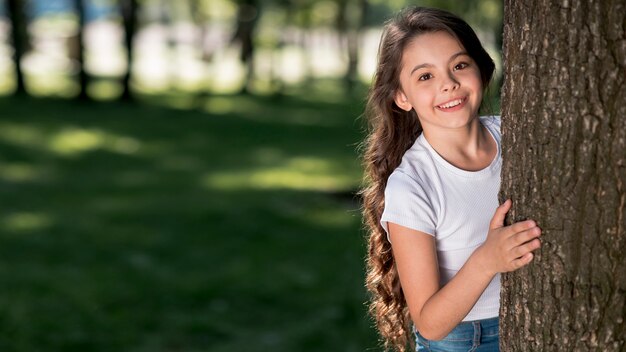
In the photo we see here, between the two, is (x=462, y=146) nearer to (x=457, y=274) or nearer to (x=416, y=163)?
(x=416, y=163)

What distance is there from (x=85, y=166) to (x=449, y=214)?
13714mm

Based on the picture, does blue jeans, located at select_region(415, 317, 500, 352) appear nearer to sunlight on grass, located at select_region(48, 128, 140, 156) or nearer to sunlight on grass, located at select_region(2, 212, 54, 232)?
sunlight on grass, located at select_region(2, 212, 54, 232)

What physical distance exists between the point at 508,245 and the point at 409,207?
329 millimetres

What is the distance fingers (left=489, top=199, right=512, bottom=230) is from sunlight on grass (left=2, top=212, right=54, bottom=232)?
9240 mm

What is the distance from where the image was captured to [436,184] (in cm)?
283

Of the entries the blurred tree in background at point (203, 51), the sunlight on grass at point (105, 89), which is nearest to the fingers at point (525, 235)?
the blurred tree in background at point (203, 51)

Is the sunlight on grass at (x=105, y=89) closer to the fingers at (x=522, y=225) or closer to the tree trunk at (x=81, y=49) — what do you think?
the tree trunk at (x=81, y=49)

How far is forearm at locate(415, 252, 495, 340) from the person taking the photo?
260 centimetres

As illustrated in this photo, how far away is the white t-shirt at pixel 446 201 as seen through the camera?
9.05 ft

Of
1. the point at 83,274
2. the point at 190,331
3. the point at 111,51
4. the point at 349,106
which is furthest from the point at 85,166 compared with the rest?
the point at 111,51

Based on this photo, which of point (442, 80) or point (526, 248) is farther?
point (442, 80)

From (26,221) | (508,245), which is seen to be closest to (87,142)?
(26,221)

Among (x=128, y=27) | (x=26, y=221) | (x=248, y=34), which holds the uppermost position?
(x=128, y=27)

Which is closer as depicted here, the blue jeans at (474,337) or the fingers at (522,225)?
the fingers at (522,225)
